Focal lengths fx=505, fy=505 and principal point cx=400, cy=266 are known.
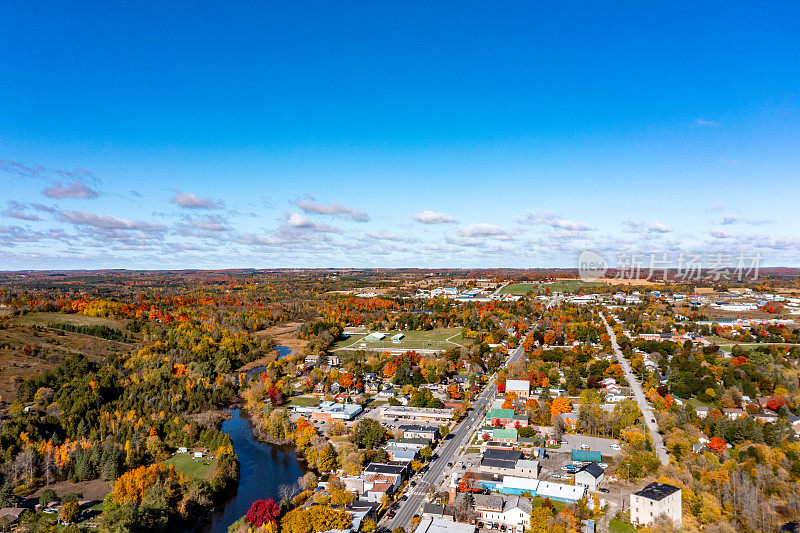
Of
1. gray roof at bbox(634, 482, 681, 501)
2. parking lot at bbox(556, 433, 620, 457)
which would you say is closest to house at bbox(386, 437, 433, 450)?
parking lot at bbox(556, 433, 620, 457)

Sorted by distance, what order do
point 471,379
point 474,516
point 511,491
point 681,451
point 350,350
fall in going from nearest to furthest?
point 474,516
point 511,491
point 681,451
point 471,379
point 350,350

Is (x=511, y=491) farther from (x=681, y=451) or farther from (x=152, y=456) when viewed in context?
(x=152, y=456)

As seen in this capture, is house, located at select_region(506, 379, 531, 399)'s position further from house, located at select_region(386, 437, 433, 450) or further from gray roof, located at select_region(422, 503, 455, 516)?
gray roof, located at select_region(422, 503, 455, 516)

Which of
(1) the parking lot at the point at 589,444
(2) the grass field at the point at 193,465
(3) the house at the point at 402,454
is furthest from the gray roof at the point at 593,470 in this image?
(2) the grass field at the point at 193,465

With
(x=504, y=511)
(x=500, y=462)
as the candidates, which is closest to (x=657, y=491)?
(x=504, y=511)

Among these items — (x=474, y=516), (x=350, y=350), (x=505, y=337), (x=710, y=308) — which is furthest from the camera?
(x=710, y=308)

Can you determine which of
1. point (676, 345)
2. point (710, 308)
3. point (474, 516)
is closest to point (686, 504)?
point (474, 516)

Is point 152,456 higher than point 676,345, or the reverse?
point 676,345
